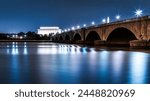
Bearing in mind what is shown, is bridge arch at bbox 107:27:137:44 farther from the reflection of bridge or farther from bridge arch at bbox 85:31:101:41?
bridge arch at bbox 85:31:101:41

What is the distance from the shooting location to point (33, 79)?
24.3 metres

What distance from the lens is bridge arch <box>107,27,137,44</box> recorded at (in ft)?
303

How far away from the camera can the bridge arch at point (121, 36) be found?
9233 centimetres

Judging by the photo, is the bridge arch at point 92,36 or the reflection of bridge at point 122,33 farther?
the bridge arch at point 92,36

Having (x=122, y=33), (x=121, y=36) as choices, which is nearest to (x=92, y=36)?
(x=121, y=36)

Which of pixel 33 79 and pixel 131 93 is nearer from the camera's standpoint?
pixel 131 93

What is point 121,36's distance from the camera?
316ft

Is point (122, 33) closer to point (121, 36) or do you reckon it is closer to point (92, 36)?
point (121, 36)

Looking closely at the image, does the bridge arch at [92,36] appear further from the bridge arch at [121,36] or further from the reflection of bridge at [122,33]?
the bridge arch at [121,36]

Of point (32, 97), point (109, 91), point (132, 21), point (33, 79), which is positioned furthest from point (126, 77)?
point (132, 21)

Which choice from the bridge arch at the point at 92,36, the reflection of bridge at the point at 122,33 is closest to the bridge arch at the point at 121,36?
the reflection of bridge at the point at 122,33

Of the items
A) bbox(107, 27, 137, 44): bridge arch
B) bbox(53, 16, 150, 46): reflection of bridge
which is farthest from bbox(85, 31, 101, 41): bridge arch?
bbox(107, 27, 137, 44): bridge arch

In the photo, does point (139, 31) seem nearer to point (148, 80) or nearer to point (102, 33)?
point (102, 33)

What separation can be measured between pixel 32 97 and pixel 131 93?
13.9 feet
